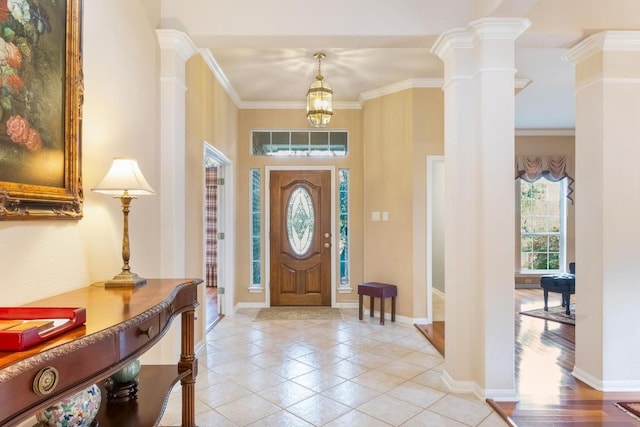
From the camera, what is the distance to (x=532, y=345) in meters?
3.76

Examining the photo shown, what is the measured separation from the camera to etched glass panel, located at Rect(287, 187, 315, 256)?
Answer: 5.39m

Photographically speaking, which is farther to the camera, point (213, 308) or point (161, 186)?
point (213, 308)

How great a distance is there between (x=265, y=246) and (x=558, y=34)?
4105mm

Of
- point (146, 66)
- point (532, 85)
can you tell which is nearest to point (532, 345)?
point (532, 85)

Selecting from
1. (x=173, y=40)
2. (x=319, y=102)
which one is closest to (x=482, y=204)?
(x=319, y=102)

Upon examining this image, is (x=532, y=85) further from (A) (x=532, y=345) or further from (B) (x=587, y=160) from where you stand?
(A) (x=532, y=345)

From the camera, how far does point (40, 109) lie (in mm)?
1437

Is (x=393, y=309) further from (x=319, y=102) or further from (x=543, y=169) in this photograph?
(x=543, y=169)

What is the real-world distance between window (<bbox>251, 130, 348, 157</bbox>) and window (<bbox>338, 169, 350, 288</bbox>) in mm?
365

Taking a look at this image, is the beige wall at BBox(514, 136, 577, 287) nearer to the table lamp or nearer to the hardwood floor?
the hardwood floor

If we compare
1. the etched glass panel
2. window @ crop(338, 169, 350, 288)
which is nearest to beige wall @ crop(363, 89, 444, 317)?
window @ crop(338, 169, 350, 288)

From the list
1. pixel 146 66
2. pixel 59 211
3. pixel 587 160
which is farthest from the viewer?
pixel 587 160

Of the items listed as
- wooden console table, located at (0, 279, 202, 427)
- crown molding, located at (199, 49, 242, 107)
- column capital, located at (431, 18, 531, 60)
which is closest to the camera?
wooden console table, located at (0, 279, 202, 427)

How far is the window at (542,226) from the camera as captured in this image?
717cm
